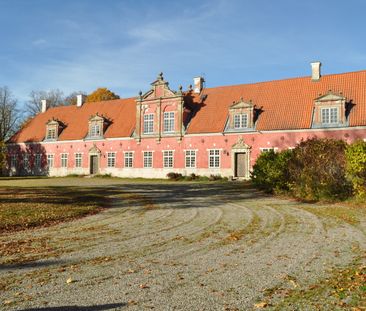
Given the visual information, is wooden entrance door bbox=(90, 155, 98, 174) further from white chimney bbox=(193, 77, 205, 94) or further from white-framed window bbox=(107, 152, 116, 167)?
white chimney bbox=(193, 77, 205, 94)

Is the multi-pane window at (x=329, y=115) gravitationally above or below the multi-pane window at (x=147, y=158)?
above

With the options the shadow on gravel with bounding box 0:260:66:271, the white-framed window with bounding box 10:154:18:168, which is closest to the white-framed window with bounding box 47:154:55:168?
the white-framed window with bounding box 10:154:18:168

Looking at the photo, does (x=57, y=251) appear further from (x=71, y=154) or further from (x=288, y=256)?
(x=71, y=154)

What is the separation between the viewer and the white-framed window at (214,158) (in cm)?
3294

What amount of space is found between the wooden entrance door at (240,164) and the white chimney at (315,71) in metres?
8.80

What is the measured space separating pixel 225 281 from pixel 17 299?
283 centimetres

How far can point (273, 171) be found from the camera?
1880 cm

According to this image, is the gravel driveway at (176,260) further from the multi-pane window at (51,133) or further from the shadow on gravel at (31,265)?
the multi-pane window at (51,133)

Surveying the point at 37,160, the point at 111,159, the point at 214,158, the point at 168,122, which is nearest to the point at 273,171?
the point at 214,158

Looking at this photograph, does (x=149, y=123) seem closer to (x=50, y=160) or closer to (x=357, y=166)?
(x=50, y=160)

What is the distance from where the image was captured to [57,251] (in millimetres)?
7434

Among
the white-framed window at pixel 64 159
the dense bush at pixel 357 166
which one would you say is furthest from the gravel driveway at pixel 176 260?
the white-framed window at pixel 64 159

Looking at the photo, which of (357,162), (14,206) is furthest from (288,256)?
(14,206)

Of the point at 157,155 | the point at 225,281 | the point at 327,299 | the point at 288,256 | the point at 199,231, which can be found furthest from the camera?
the point at 157,155
